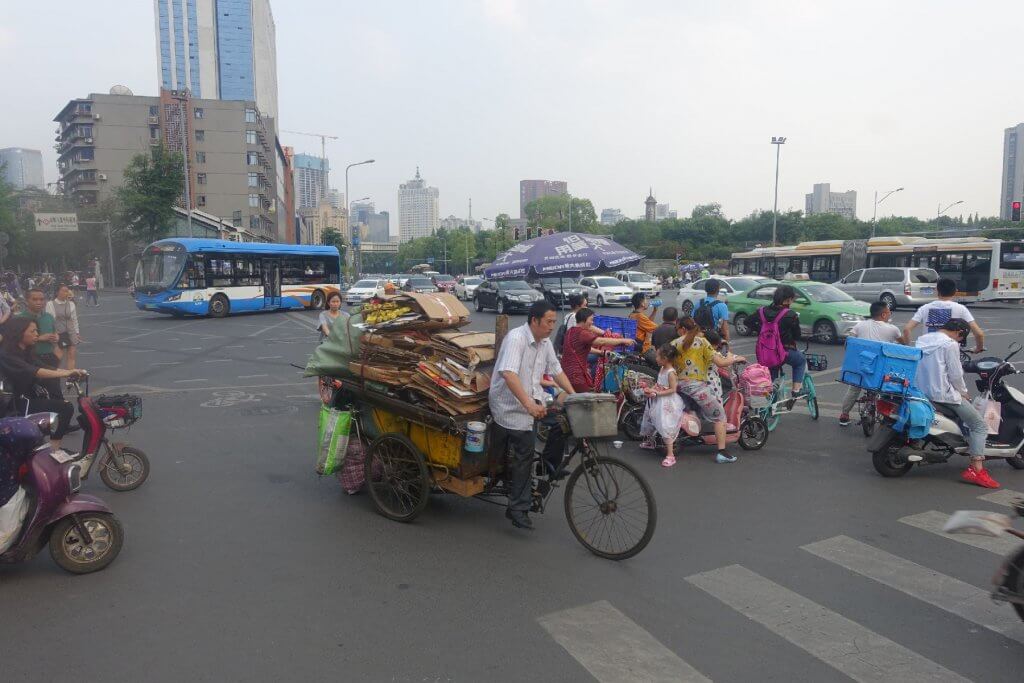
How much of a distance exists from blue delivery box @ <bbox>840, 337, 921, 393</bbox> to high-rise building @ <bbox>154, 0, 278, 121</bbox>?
133745mm

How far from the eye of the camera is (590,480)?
16.2ft

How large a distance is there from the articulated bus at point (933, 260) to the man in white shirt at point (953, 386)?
21.1 m

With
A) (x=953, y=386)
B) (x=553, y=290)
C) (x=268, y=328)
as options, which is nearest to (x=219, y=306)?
(x=268, y=328)

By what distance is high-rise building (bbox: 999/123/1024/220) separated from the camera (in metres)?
85.5

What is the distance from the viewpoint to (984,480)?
20.7ft

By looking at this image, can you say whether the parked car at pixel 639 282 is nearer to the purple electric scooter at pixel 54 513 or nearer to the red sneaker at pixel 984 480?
the red sneaker at pixel 984 480

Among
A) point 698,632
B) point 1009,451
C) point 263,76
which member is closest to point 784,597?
point 698,632

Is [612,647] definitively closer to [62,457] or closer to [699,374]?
[62,457]

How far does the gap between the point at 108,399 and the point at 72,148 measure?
88.9 m

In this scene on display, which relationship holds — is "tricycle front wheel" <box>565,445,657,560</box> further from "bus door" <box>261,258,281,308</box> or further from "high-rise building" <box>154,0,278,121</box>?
"high-rise building" <box>154,0,278,121</box>

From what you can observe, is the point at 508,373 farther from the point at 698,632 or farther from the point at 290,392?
the point at 290,392

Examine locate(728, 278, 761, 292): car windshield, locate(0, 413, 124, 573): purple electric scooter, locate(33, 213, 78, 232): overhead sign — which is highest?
locate(33, 213, 78, 232): overhead sign

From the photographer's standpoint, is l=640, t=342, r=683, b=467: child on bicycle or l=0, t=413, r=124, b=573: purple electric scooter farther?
l=640, t=342, r=683, b=467: child on bicycle

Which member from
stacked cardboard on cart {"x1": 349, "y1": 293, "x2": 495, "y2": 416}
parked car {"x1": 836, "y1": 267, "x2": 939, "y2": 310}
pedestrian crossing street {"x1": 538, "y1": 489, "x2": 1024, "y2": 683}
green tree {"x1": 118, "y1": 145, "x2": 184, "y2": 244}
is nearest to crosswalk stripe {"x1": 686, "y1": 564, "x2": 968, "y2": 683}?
pedestrian crossing street {"x1": 538, "y1": 489, "x2": 1024, "y2": 683}
